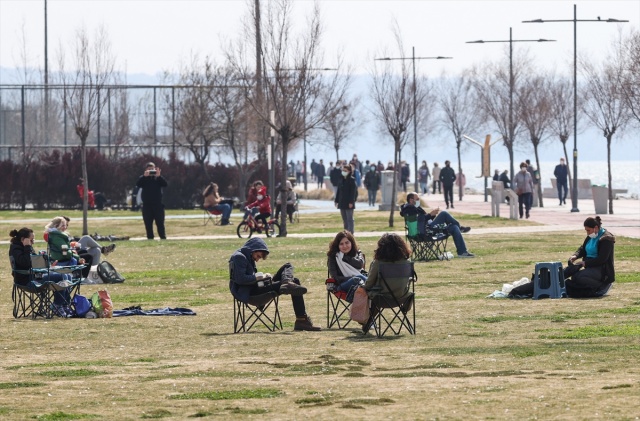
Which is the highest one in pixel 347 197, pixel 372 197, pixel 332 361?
pixel 347 197

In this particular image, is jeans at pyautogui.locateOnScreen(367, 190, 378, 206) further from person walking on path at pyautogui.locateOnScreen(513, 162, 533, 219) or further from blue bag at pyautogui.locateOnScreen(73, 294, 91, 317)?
blue bag at pyautogui.locateOnScreen(73, 294, 91, 317)

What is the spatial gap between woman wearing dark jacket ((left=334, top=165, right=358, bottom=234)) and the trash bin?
54.1 ft

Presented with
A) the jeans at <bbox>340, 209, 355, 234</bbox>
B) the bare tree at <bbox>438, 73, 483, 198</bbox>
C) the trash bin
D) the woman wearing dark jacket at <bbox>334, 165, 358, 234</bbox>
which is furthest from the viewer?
the bare tree at <bbox>438, 73, 483, 198</bbox>

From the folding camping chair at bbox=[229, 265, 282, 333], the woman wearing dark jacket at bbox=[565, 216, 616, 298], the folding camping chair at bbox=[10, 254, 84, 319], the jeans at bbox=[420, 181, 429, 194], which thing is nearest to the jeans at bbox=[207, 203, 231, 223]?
the folding camping chair at bbox=[10, 254, 84, 319]

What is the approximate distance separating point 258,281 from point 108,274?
7186 mm

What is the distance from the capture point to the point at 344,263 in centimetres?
1747

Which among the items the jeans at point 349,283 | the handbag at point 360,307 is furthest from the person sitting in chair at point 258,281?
the handbag at point 360,307

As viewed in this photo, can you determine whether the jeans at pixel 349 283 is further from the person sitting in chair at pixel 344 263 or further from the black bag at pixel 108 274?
the black bag at pixel 108 274

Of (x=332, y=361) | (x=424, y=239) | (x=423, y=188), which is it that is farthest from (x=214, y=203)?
(x=423, y=188)

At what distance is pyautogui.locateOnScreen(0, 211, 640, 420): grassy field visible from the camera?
11.1 metres

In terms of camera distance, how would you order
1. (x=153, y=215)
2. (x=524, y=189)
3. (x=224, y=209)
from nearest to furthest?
(x=153, y=215) → (x=224, y=209) → (x=524, y=189)

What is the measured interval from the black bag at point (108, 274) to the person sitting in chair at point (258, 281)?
6974 mm

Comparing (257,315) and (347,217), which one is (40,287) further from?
(347,217)

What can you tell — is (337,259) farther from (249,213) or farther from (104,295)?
(249,213)
